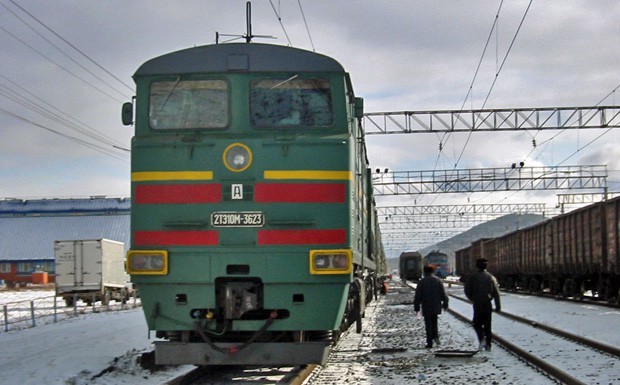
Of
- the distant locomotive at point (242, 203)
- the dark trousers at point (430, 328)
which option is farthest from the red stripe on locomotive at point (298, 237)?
the dark trousers at point (430, 328)

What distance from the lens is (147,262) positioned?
952cm

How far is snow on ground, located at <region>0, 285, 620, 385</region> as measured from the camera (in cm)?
1141

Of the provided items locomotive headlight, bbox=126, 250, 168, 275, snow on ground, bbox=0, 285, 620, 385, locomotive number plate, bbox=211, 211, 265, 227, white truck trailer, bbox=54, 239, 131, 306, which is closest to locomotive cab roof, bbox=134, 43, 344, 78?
locomotive number plate, bbox=211, 211, 265, 227

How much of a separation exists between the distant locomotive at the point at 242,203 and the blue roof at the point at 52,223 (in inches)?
2804

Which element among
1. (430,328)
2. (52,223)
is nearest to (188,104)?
(430,328)

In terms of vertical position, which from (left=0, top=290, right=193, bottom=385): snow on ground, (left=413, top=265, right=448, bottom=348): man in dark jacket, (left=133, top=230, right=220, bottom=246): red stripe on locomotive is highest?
(left=133, top=230, right=220, bottom=246): red stripe on locomotive

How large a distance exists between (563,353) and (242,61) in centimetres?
771

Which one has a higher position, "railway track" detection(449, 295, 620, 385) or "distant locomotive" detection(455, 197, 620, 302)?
"distant locomotive" detection(455, 197, 620, 302)

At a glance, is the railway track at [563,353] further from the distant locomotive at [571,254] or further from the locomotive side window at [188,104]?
the distant locomotive at [571,254]

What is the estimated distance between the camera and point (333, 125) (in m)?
9.80

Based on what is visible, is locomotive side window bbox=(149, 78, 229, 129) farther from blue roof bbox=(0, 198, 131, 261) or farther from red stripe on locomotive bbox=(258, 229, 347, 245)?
blue roof bbox=(0, 198, 131, 261)

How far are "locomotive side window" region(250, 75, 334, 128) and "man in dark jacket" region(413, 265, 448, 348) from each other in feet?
19.8

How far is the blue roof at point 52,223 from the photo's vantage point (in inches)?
3147

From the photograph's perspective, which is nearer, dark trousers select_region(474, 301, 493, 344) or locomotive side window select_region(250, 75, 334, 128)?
locomotive side window select_region(250, 75, 334, 128)
